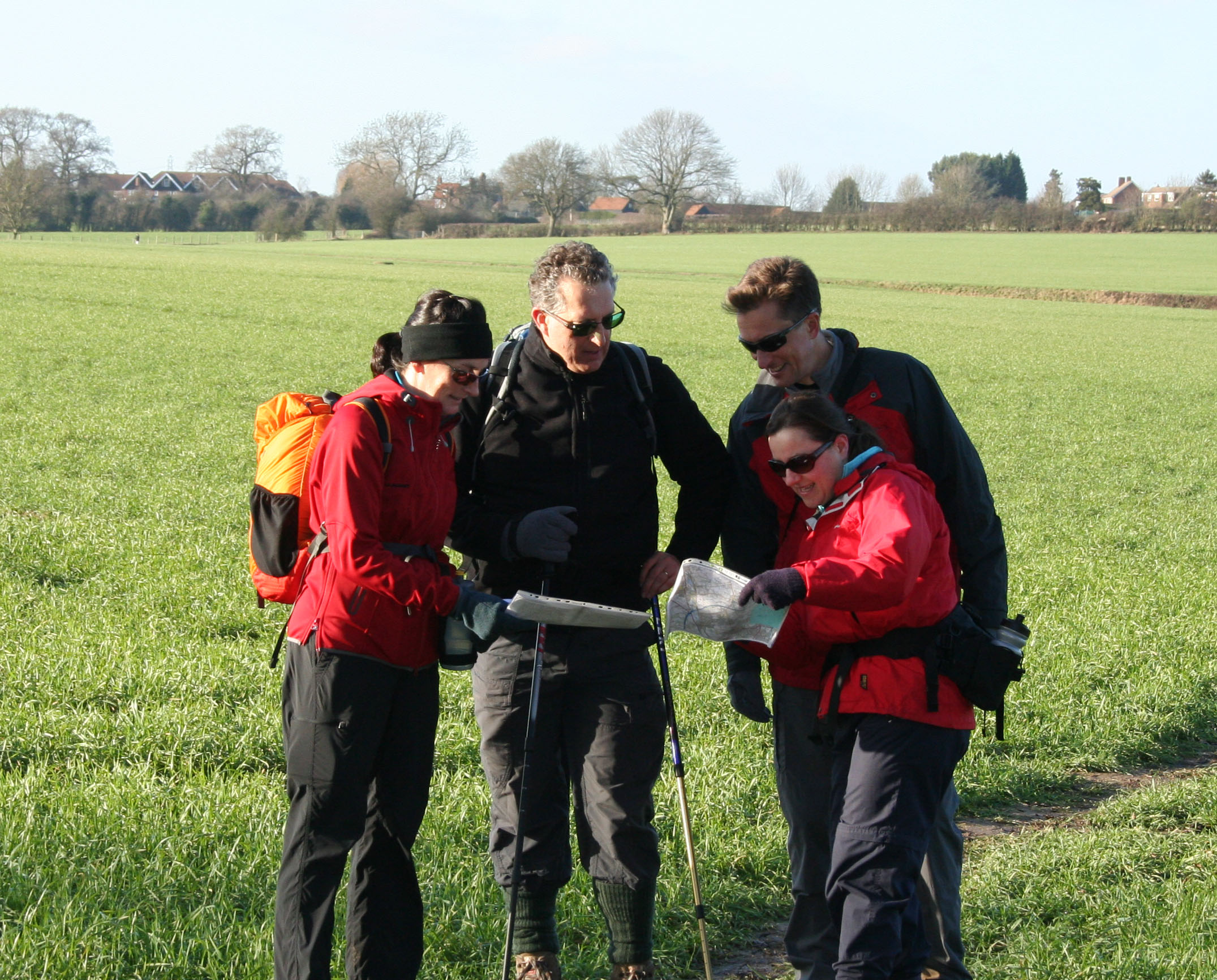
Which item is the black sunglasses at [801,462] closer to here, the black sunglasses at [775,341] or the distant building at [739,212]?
the black sunglasses at [775,341]

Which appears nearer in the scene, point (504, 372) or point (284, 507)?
point (284, 507)

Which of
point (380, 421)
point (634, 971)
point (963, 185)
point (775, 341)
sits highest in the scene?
point (963, 185)

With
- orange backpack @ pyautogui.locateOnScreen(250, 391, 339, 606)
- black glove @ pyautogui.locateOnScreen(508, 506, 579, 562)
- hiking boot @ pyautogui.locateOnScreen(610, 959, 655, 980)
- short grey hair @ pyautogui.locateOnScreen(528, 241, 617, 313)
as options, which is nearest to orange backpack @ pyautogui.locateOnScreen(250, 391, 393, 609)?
orange backpack @ pyautogui.locateOnScreen(250, 391, 339, 606)

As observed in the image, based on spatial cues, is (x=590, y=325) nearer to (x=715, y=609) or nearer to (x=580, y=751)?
(x=715, y=609)

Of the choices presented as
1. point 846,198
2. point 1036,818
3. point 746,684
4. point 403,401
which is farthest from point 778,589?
point 846,198

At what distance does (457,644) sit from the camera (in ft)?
12.0

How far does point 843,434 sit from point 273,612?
19.1 feet

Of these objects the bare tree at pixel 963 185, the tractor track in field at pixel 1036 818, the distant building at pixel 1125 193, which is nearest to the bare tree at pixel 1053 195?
the bare tree at pixel 963 185

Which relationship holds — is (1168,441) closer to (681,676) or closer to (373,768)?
(681,676)

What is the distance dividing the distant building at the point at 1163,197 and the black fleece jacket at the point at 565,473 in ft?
330

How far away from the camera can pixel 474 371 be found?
3.72m

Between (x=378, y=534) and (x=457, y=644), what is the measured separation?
1.47ft

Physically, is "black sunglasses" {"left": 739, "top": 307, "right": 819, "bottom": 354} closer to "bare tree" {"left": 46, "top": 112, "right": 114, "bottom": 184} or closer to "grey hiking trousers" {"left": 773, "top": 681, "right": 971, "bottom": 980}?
"grey hiking trousers" {"left": 773, "top": 681, "right": 971, "bottom": 980}

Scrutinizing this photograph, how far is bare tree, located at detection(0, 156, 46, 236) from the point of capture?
83.7 m
